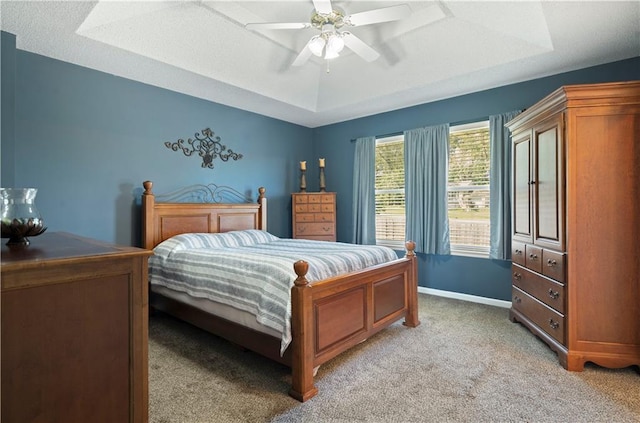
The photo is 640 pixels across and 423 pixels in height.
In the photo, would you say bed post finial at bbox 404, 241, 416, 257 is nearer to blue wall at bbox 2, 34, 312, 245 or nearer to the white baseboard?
the white baseboard

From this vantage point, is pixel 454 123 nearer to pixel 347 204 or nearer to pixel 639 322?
pixel 347 204

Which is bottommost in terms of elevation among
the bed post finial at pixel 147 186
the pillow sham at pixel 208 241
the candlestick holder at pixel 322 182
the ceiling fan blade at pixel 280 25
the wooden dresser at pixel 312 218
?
the pillow sham at pixel 208 241

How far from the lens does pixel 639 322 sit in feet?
7.36

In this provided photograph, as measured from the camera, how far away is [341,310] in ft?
7.74

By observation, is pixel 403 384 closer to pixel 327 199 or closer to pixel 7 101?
pixel 327 199

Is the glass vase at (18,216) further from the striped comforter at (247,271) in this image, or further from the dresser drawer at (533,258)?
the dresser drawer at (533,258)

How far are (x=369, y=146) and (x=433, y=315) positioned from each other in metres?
2.59

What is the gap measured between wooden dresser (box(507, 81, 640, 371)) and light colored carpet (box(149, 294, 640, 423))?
9.5 inches

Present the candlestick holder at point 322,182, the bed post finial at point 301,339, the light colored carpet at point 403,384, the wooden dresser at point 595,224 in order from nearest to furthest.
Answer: the light colored carpet at point 403,384 < the bed post finial at point 301,339 < the wooden dresser at point 595,224 < the candlestick holder at point 322,182

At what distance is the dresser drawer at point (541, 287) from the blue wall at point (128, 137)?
74 cm

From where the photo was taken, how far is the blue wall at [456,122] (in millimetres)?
3402

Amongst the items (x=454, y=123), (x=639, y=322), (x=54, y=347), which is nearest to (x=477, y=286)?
(x=639, y=322)

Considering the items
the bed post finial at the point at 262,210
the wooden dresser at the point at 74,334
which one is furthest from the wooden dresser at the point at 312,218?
the wooden dresser at the point at 74,334

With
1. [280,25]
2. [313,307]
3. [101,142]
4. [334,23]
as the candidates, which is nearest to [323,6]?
[334,23]
